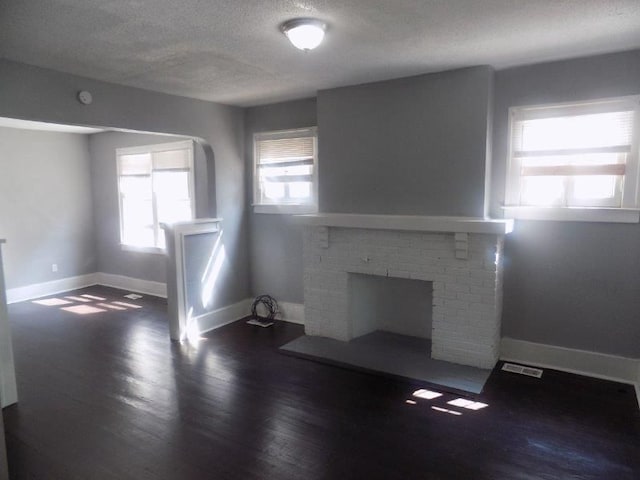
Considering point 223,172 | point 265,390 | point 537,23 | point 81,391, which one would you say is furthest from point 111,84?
point 537,23

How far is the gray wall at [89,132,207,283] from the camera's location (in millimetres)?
6320

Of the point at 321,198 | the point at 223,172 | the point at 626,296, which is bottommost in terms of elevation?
the point at 626,296

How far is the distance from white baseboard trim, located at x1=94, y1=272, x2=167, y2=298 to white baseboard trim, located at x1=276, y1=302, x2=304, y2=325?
6.83 ft

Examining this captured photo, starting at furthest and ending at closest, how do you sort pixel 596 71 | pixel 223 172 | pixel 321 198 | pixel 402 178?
pixel 223 172, pixel 321 198, pixel 402 178, pixel 596 71

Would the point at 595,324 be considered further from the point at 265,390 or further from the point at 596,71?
the point at 265,390

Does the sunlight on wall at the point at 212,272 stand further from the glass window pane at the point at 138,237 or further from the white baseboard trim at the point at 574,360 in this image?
the white baseboard trim at the point at 574,360

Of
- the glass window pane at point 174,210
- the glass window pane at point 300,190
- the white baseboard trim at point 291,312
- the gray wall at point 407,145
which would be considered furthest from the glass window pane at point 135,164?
the gray wall at point 407,145

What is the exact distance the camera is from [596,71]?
10.6 feet

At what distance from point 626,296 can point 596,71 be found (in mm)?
1763

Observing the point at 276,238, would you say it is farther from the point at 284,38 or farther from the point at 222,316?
the point at 284,38

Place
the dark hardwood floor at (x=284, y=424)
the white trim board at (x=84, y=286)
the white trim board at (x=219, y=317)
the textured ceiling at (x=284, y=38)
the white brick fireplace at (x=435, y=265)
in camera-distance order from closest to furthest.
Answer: the textured ceiling at (x=284, y=38) → the dark hardwood floor at (x=284, y=424) → the white brick fireplace at (x=435, y=265) → the white trim board at (x=219, y=317) → the white trim board at (x=84, y=286)

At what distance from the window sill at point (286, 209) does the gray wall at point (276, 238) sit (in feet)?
0.18

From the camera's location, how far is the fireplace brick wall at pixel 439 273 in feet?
11.3

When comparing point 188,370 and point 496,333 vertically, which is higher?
point 496,333
